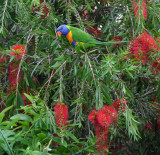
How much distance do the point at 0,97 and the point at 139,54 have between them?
38.6 inches

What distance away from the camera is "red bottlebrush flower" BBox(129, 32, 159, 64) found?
1444mm

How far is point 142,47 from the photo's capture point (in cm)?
147

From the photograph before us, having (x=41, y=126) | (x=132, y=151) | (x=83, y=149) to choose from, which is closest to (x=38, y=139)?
(x=41, y=126)

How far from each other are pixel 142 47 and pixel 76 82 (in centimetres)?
50

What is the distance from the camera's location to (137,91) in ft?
7.47

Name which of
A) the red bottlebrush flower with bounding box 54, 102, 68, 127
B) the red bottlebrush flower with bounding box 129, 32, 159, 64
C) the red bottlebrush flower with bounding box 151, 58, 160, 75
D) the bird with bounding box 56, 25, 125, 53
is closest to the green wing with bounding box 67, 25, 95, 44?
the bird with bounding box 56, 25, 125, 53

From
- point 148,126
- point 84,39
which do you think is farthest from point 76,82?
point 148,126

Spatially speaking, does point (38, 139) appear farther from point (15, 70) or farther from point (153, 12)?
point (153, 12)

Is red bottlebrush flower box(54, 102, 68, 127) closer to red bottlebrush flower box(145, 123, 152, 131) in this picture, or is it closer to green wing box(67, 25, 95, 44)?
green wing box(67, 25, 95, 44)

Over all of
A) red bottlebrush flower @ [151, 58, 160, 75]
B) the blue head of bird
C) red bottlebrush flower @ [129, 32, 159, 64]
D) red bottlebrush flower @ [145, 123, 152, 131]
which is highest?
the blue head of bird

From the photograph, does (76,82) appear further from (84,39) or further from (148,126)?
(148,126)

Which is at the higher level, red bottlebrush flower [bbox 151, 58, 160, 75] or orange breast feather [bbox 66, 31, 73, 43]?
orange breast feather [bbox 66, 31, 73, 43]

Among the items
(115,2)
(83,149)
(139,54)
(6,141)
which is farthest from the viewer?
(115,2)

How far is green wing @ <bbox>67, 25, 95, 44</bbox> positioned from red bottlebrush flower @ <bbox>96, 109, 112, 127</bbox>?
0.60 meters
